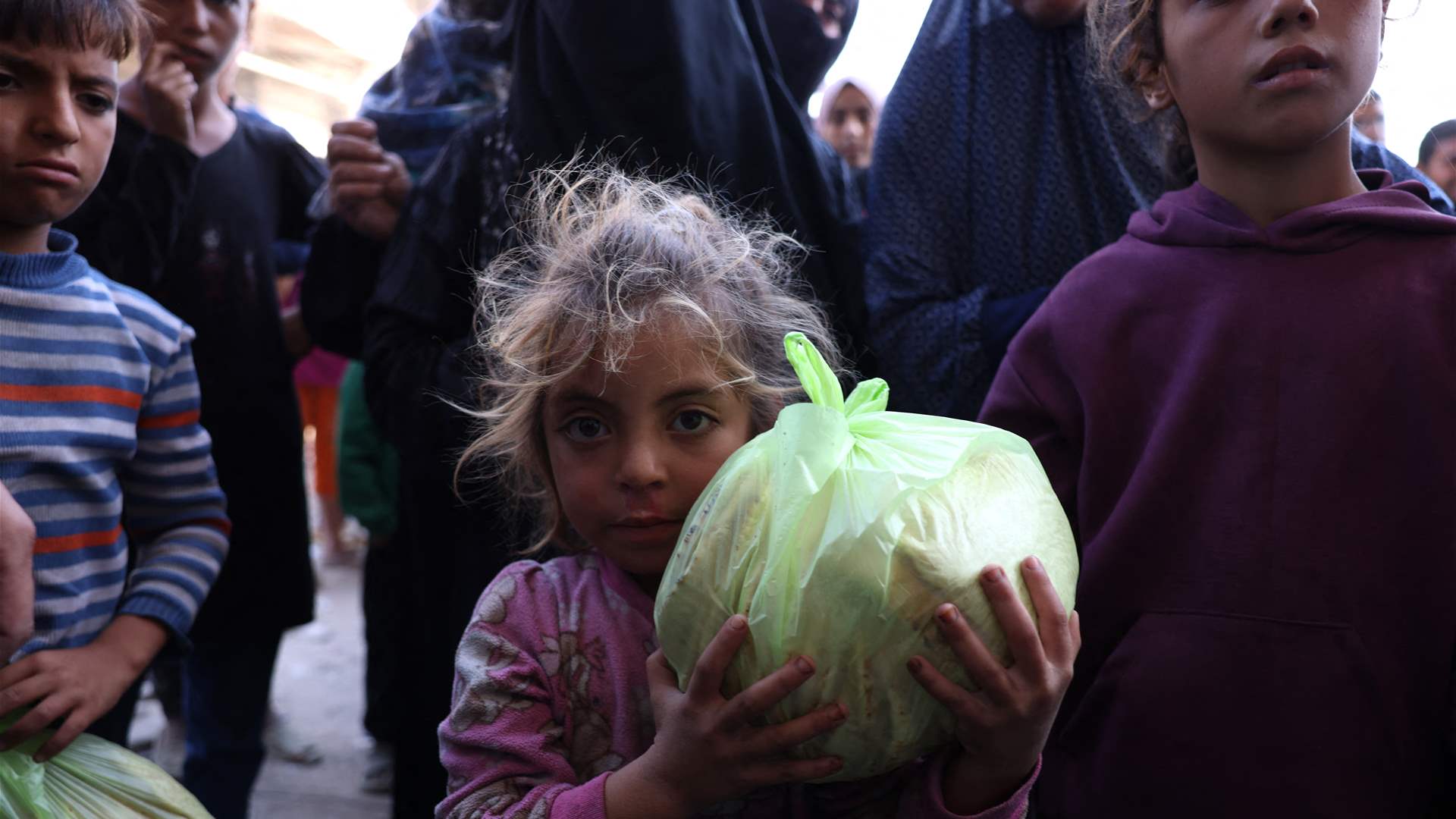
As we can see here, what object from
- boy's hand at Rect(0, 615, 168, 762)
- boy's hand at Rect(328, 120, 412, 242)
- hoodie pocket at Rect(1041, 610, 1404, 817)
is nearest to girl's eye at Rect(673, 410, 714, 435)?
hoodie pocket at Rect(1041, 610, 1404, 817)

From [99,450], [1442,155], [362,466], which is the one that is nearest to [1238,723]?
[1442,155]

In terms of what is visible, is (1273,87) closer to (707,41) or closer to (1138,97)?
(1138,97)

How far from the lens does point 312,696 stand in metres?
4.19

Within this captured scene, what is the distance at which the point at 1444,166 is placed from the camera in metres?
2.07

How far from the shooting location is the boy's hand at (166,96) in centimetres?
212

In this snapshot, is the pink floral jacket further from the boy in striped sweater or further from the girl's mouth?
the girl's mouth

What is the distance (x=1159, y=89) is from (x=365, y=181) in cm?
143

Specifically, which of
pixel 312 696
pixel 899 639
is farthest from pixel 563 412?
pixel 312 696

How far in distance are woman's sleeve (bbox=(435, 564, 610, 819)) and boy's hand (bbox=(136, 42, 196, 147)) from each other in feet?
4.58

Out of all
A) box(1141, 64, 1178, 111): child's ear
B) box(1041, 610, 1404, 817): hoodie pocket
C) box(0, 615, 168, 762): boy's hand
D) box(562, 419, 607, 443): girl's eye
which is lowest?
box(0, 615, 168, 762): boy's hand

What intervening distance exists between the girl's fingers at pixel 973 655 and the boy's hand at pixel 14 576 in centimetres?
111

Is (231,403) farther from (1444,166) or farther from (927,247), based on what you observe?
(1444,166)

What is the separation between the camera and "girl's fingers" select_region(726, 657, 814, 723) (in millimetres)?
954

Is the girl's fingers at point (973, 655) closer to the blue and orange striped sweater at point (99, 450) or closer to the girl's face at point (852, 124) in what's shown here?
the blue and orange striped sweater at point (99, 450)
